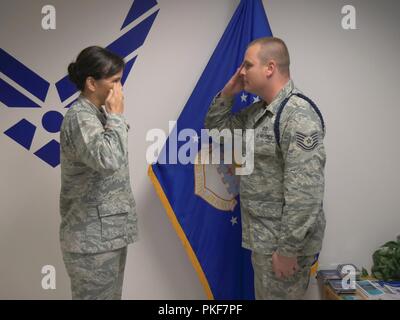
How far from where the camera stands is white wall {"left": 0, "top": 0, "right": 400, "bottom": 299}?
2.27m

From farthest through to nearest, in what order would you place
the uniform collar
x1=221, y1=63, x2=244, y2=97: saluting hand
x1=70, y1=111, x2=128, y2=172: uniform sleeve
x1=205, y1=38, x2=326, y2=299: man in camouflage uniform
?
x1=221, y1=63, x2=244, y2=97: saluting hand, the uniform collar, x1=205, y1=38, x2=326, y2=299: man in camouflage uniform, x1=70, y1=111, x2=128, y2=172: uniform sleeve

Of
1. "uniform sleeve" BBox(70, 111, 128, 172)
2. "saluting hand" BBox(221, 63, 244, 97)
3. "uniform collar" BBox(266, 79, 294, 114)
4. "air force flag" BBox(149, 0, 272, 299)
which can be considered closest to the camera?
"uniform sleeve" BBox(70, 111, 128, 172)

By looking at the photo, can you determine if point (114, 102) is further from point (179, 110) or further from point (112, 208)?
point (179, 110)

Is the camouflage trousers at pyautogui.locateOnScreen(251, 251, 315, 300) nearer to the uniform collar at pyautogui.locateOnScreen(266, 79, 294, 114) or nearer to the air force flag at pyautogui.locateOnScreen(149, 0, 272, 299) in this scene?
the air force flag at pyautogui.locateOnScreen(149, 0, 272, 299)

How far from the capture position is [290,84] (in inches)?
68.1

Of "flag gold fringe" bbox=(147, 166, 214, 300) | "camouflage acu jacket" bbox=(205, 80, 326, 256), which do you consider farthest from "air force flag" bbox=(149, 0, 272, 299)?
"camouflage acu jacket" bbox=(205, 80, 326, 256)

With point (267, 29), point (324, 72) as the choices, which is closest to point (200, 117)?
point (267, 29)

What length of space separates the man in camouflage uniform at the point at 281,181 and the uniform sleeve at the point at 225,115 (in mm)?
88

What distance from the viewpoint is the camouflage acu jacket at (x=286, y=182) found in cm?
156

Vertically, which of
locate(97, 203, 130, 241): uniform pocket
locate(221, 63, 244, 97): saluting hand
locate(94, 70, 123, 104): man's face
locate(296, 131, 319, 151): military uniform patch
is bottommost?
locate(97, 203, 130, 241): uniform pocket

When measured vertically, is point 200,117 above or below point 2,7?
below

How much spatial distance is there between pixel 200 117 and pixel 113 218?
79cm

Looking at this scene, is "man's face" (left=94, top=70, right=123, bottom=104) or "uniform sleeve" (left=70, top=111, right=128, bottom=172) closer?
"uniform sleeve" (left=70, top=111, right=128, bottom=172)
